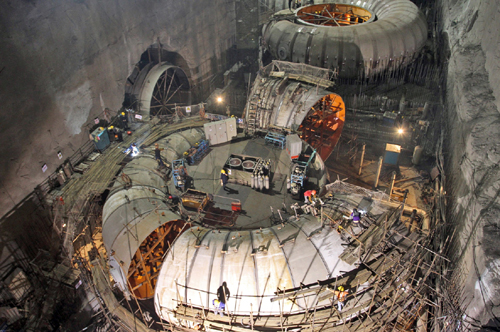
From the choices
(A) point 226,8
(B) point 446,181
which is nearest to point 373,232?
(B) point 446,181

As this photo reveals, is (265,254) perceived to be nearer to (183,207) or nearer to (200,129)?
(183,207)

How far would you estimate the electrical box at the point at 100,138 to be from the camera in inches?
1013

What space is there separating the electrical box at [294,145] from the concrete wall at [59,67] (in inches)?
548

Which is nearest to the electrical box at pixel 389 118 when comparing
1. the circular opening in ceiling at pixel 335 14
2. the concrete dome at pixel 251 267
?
the circular opening in ceiling at pixel 335 14

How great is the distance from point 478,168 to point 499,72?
5.55m

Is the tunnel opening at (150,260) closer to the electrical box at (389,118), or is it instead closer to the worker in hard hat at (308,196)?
the worker in hard hat at (308,196)

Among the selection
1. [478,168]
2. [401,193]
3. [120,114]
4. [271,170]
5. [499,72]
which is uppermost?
[499,72]

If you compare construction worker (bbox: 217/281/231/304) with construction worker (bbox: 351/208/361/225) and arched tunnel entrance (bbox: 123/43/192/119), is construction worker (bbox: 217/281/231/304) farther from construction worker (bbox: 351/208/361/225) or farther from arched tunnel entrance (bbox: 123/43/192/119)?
arched tunnel entrance (bbox: 123/43/192/119)

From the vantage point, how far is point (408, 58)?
32.8 m

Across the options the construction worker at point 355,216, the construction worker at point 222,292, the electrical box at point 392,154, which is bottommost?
the electrical box at point 392,154

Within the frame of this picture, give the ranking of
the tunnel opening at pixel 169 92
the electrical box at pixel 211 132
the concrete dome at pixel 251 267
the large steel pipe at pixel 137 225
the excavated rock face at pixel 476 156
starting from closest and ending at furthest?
the excavated rock face at pixel 476 156 < the concrete dome at pixel 251 267 < the large steel pipe at pixel 137 225 < the electrical box at pixel 211 132 < the tunnel opening at pixel 169 92

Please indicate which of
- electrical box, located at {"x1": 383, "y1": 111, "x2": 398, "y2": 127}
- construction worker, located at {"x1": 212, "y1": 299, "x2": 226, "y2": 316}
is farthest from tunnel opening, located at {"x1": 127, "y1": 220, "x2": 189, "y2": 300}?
electrical box, located at {"x1": 383, "y1": 111, "x2": 398, "y2": 127}

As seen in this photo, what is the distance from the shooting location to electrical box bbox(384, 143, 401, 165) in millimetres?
28047

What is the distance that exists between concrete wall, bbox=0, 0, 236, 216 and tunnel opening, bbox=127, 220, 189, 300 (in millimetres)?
7768
